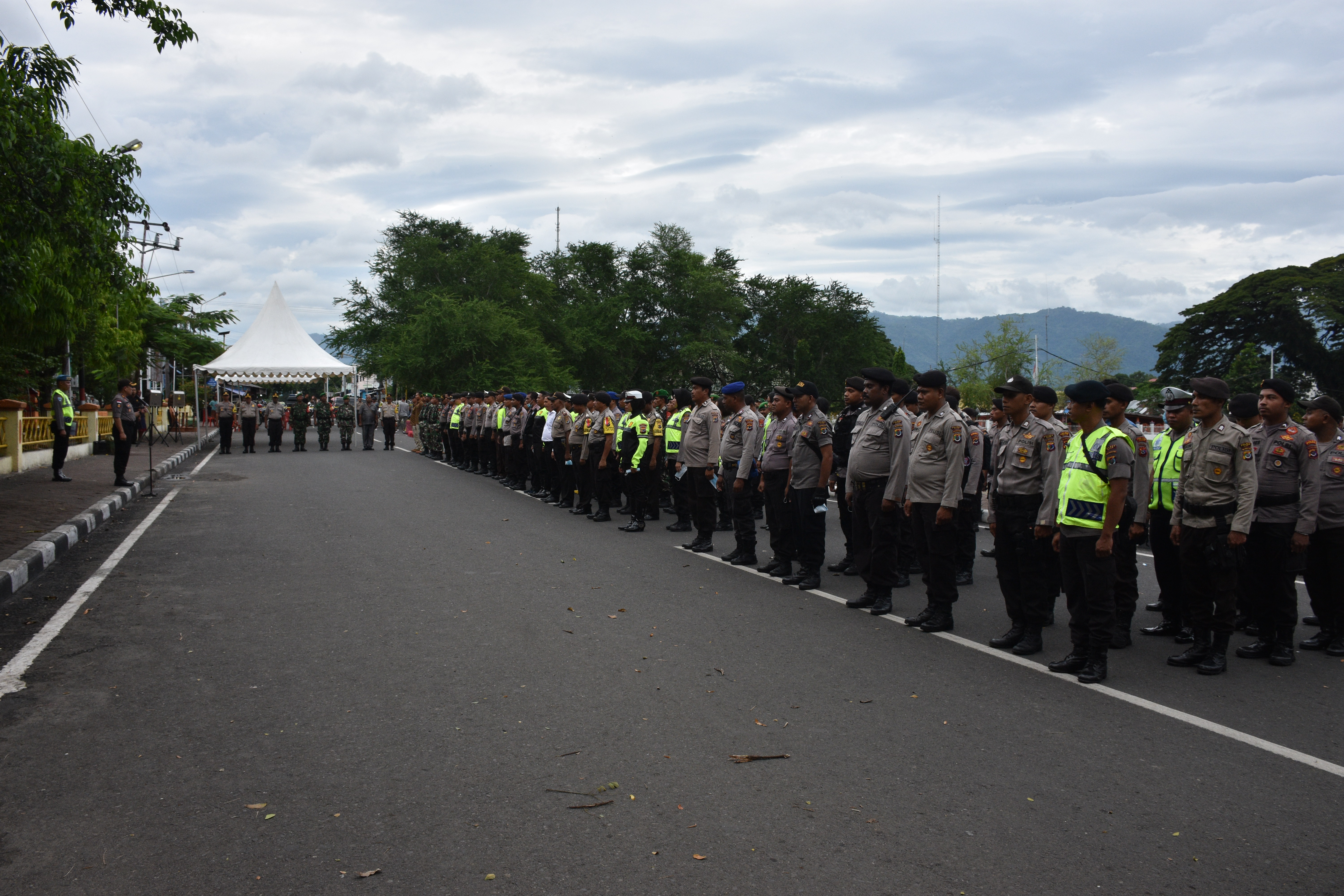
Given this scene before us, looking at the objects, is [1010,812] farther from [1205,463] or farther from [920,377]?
[920,377]

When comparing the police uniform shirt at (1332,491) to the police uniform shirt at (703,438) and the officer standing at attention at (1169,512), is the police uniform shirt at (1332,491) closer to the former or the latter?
the officer standing at attention at (1169,512)

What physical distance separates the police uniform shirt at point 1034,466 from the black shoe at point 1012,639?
74 centimetres

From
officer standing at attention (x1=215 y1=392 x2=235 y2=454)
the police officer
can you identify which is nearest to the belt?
the police officer

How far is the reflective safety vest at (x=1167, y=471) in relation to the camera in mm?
7246

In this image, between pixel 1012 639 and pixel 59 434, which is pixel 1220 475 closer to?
pixel 1012 639

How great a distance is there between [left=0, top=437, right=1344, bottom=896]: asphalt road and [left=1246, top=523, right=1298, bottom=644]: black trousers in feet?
1.09

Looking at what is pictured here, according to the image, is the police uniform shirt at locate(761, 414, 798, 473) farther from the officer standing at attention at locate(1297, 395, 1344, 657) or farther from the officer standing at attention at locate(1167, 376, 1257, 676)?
the officer standing at attention at locate(1297, 395, 1344, 657)

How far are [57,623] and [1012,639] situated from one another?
22.4 ft

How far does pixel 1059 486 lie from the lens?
6195 mm

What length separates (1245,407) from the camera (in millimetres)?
6613

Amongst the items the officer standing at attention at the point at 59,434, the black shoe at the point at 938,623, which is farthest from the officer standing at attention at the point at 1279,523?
the officer standing at attention at the point at 59,434

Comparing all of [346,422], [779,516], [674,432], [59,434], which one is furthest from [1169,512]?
[346,422]

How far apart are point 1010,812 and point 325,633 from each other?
15.5 feet

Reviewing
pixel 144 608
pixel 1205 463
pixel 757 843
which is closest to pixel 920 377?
pixel 1205 463
